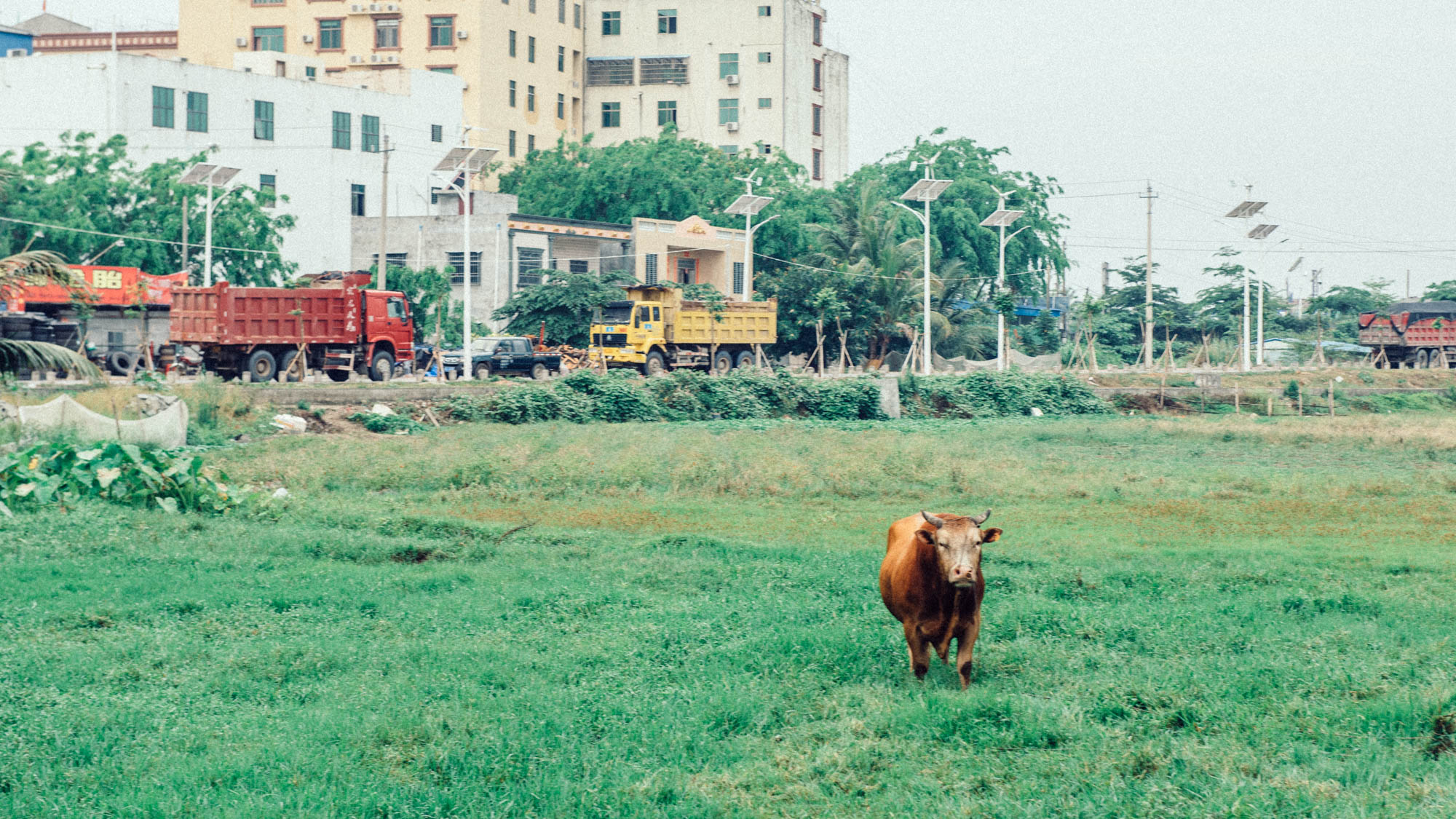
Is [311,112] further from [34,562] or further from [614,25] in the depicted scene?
[34,562]

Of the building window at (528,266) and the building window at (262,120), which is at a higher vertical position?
the building window at (262,120)

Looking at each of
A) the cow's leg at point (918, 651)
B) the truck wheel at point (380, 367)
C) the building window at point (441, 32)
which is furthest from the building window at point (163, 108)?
the cow's leg at point (918, 651)

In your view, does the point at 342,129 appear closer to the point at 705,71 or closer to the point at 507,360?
the point at 507,360

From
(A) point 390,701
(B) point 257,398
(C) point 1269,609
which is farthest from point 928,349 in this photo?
(A) point 390,701

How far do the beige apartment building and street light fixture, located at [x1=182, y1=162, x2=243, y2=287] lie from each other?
88.0 feet

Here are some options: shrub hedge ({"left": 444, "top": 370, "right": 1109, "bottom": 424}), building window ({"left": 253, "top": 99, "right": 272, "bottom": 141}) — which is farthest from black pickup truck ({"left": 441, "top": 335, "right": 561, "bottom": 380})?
building window ({"left": 253, "top": 99, "right": 272, "bottom": 141})

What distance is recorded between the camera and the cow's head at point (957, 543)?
25.7 ft

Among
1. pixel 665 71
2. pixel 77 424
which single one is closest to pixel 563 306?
pixel 77 424

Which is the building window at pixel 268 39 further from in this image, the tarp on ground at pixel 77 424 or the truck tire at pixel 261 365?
the tarp on ground at pixel 77 424

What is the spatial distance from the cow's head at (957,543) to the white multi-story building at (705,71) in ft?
259

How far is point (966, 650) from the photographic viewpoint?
27.8 feet

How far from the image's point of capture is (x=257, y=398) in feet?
98.5

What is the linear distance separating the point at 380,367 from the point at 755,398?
10615mm

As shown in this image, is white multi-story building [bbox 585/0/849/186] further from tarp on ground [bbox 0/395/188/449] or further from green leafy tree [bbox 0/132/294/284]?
tarp on ground [bbox 0/395/188/449]
